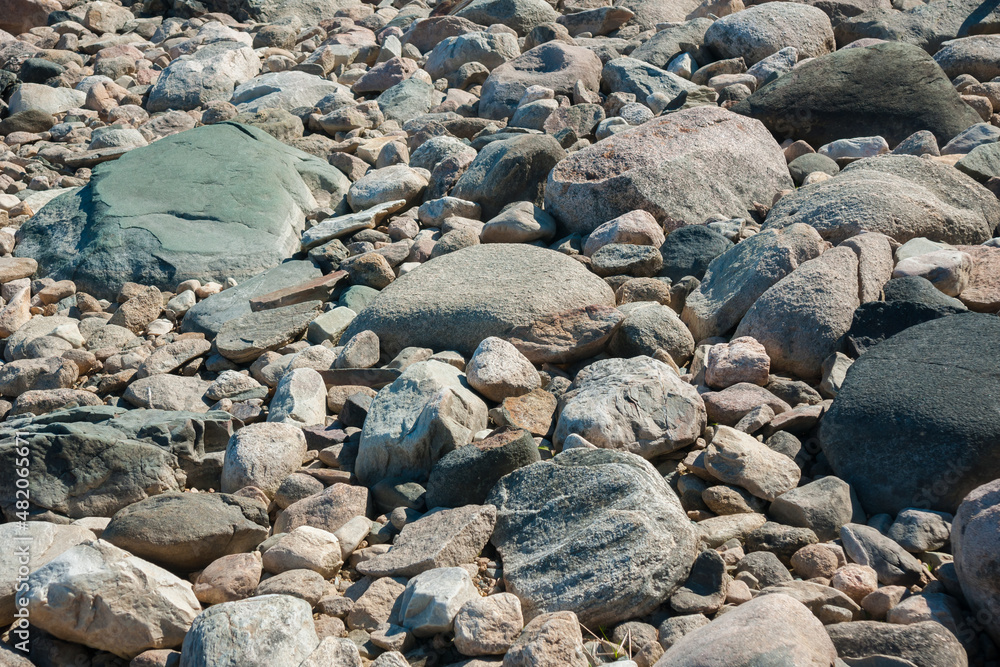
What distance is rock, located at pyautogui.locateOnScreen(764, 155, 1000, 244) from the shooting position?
3861mm

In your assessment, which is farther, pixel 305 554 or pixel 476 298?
pixel 476 298

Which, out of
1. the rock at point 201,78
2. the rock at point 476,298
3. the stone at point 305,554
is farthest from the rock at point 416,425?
the rock at point 201,78

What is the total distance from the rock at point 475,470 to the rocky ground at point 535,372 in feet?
0.05

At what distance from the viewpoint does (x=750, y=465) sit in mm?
2693

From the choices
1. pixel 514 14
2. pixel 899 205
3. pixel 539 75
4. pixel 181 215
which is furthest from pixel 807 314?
pixel 514 14

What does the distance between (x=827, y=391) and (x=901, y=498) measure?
630mm

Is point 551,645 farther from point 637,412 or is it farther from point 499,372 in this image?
point 499,372

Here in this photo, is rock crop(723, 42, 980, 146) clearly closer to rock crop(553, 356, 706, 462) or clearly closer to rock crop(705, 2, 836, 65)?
rock crop(705, 2, 836, 65)

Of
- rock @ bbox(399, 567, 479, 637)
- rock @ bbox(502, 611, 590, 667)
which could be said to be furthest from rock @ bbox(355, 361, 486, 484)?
rock @ bbox(502, 611, 590, 667)

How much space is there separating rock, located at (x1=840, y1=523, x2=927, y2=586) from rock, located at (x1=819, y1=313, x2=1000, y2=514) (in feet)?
0.79

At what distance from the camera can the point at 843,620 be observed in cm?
213

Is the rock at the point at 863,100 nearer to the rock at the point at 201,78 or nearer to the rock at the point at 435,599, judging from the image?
the rock at the point at 435,599

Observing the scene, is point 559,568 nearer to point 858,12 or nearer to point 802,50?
point 802,50

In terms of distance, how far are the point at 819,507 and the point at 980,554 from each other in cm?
52
